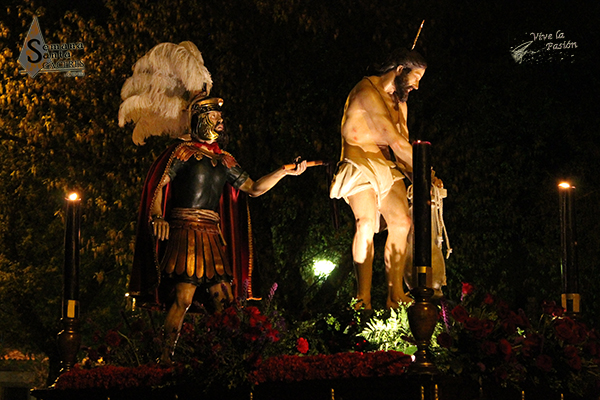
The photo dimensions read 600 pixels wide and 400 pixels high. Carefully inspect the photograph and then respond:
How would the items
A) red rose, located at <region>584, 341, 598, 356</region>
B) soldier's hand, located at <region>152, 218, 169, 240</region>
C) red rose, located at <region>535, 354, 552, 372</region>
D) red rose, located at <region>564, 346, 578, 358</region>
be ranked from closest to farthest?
red rose, located at <region>535, 354, 552, 372</region>, red rose, located at <region>564, 346, 578, 358</region>, red rose, located at <region>584, 341, 598, 356</region>, soldier's hand, located at <region>152, 218, 169, 240</region>

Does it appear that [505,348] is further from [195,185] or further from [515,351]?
[195,185]

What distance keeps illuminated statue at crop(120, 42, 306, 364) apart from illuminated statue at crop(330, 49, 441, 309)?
83cm

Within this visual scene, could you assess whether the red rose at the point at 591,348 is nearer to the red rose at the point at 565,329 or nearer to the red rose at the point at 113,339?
the red rose at the point at 565,329

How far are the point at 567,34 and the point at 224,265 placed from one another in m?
10.7

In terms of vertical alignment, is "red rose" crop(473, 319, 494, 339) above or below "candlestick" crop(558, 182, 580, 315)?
below

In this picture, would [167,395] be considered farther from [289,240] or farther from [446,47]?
[446,47]

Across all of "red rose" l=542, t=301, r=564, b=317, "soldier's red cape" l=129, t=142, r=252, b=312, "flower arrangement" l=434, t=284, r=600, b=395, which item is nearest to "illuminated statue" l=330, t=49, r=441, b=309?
"soldier's red cape" l=129, t=142, r=252, b=312

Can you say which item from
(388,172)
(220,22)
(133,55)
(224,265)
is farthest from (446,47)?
(224,265)

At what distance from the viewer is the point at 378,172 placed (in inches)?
335

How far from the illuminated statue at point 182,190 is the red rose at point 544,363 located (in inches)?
92.7

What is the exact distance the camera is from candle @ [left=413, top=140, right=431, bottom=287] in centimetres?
610

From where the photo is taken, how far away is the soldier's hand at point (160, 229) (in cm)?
764

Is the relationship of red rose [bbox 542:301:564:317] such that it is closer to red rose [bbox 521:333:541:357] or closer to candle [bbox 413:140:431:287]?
red rose [bbox 521:333:541:357]

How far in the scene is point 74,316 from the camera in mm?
7938
